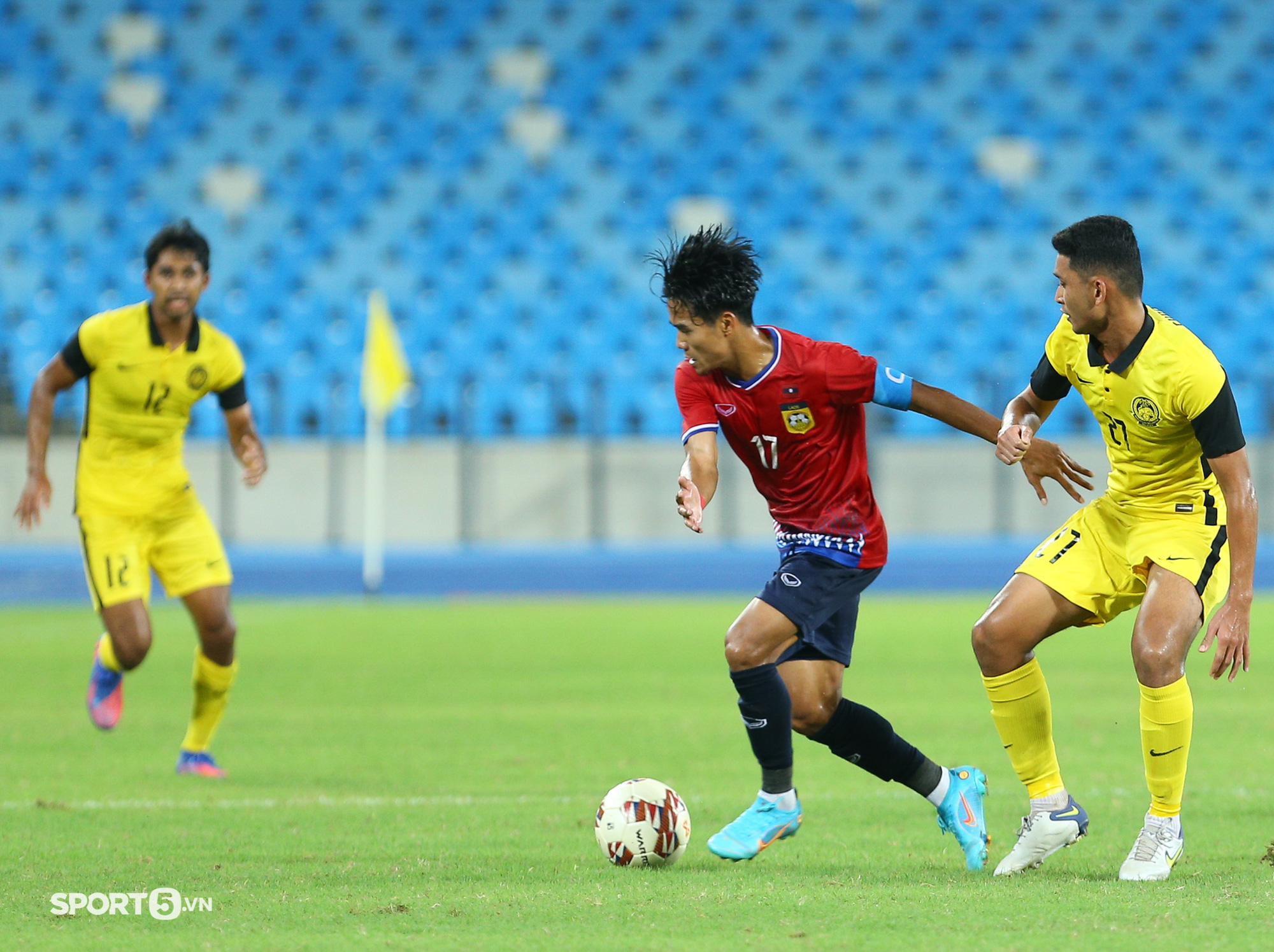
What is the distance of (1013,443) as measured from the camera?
4422mm

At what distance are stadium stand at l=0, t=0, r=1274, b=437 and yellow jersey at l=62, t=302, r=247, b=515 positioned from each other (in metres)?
10.5

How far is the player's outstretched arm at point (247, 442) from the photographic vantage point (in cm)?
670

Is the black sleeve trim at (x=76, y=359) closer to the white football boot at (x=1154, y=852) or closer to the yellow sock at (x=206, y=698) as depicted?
the yellow sock at (x=206, y=698)

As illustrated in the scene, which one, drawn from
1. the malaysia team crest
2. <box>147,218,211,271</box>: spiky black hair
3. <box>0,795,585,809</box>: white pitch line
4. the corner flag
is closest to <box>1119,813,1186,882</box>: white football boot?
the malaysia team crest

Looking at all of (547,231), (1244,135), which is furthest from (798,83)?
(1244,135)

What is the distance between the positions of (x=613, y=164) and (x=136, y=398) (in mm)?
12877

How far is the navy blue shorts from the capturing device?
184 inches

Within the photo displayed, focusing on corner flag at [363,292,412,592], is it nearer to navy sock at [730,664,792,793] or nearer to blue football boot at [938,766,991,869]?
navy sock at [730,664,792,793]

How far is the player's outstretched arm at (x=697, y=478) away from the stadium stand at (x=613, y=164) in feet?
41.1

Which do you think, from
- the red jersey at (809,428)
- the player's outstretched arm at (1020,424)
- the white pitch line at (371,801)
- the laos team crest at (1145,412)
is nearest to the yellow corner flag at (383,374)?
the white pitch line at (371,801)

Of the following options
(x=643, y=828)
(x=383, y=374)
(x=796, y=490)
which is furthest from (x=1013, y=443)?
(x=383, y=374)

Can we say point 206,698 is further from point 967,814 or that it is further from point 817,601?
point 967,814

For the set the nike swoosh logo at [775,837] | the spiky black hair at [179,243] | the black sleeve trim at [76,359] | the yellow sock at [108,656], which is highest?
the spiky black hair at [179,243]

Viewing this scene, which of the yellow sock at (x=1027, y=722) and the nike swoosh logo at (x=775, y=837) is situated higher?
the yellow sock at (x=1027, y=722)
